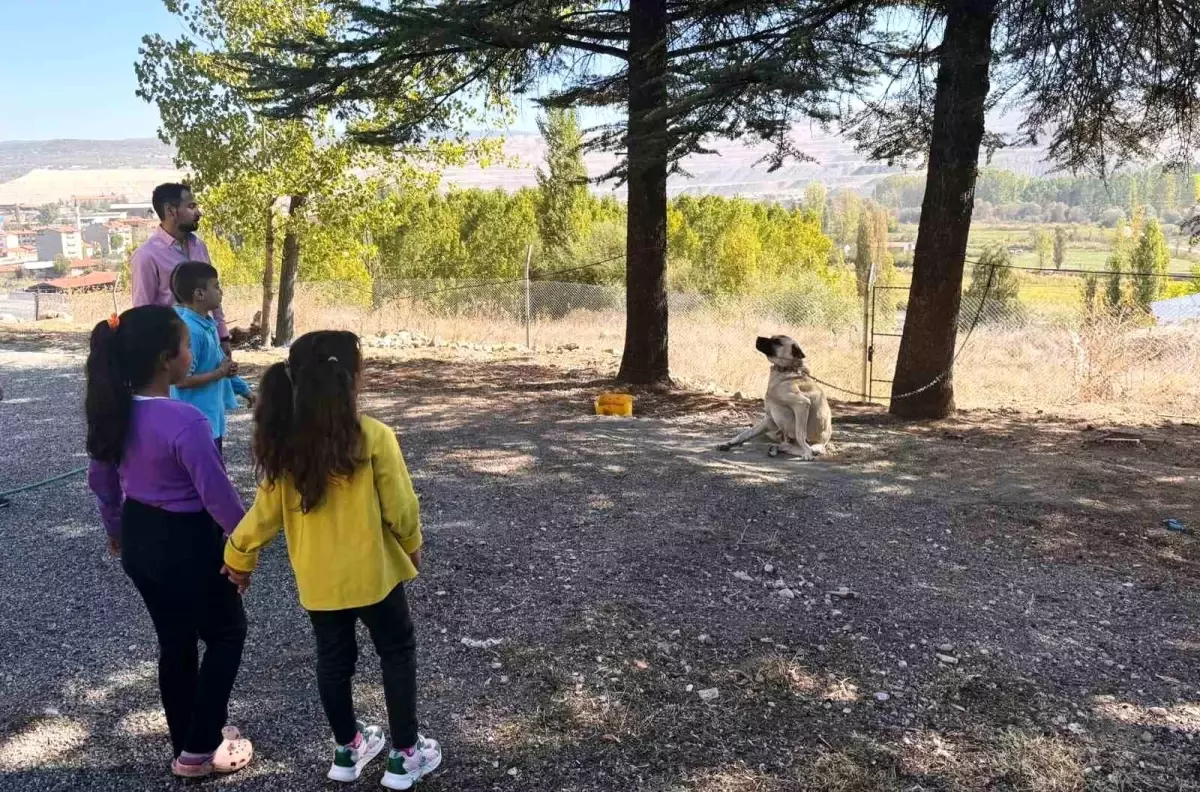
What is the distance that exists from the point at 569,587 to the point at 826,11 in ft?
22.7

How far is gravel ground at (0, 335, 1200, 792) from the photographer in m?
3.05

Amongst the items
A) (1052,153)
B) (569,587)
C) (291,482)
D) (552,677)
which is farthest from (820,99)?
(291,482)

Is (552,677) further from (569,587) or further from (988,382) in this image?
(988,382)

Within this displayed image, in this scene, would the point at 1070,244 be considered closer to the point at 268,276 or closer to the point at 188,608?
the point at 268,276

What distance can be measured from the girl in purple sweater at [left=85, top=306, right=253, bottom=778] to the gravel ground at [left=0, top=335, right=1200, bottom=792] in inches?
21.4

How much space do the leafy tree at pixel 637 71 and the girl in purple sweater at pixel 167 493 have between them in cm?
590

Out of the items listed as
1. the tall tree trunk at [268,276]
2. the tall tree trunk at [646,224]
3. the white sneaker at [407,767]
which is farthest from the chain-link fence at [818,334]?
the white sneaker at [407,767]

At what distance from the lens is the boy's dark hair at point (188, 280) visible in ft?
13.1

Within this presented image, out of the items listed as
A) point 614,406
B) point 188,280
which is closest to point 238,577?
point 188,280

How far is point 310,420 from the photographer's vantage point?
8.18 feet

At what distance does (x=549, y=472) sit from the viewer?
6.97m

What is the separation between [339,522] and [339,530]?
0.02m

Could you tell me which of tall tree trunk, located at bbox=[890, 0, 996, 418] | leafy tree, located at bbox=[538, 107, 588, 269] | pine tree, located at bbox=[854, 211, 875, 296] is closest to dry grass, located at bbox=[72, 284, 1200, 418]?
tall tree trunk, located at bbox=[890, 0, 996, 418]

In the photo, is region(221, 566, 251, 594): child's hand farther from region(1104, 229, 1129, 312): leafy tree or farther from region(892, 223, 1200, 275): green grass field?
region(892, 223, 1200, 275): green grass field
